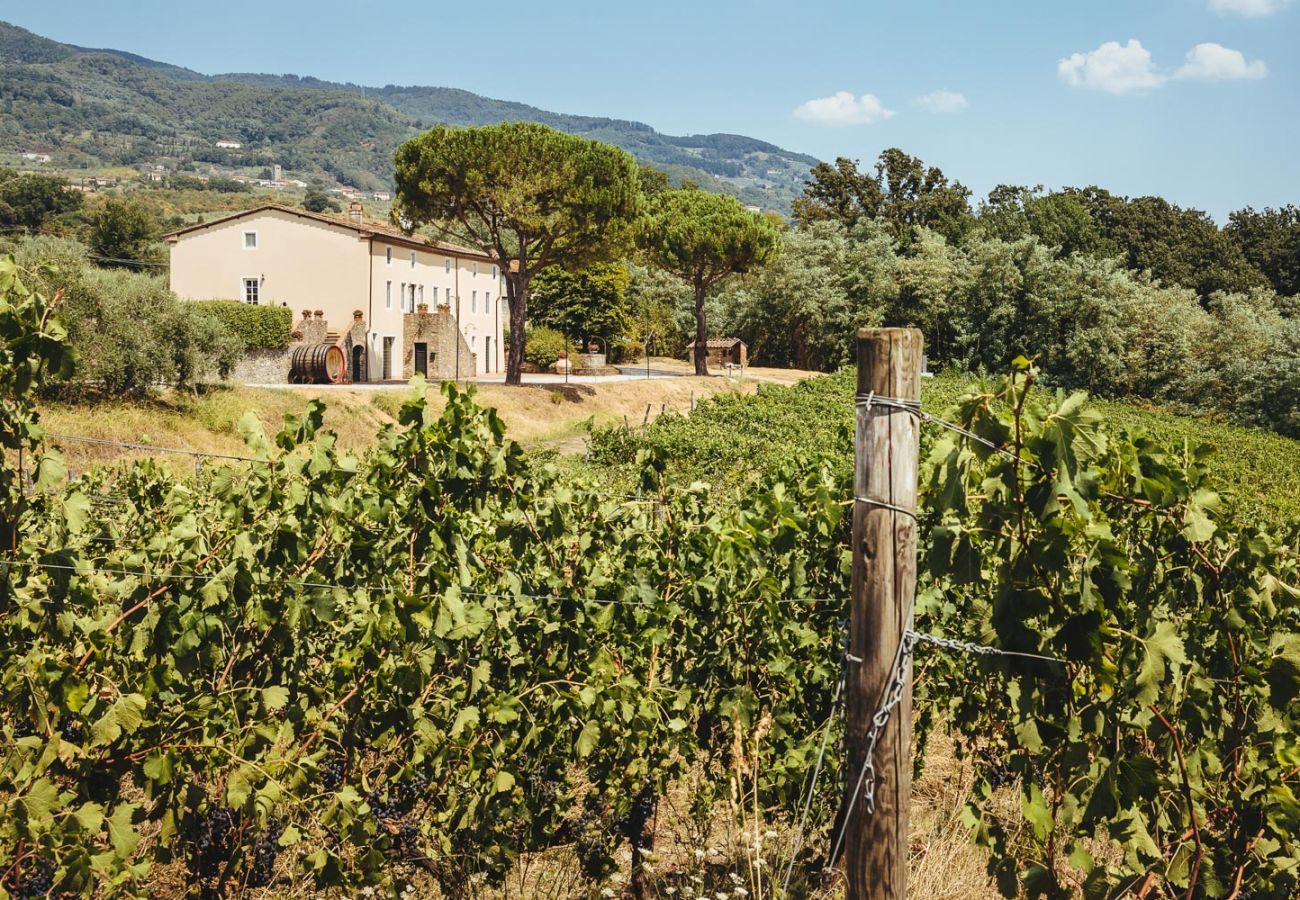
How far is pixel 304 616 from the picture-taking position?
4082 mm

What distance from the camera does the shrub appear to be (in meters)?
50.9

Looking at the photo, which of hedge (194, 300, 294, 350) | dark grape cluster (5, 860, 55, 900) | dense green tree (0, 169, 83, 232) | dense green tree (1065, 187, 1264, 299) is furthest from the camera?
dense green tree (0, 169, 83, 232)

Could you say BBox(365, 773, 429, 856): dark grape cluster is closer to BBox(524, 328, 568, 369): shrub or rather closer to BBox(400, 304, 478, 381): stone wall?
BBox(400, 304, 478, 381): stone wall

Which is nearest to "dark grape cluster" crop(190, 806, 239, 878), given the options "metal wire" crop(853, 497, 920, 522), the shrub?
"metal wire" crop(853, 497, 920, 522)

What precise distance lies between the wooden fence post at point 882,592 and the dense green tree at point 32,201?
87.4m

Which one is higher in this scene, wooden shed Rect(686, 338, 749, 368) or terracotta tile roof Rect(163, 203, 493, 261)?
terracotta tile roof Rect(163, 203, 493, 261)

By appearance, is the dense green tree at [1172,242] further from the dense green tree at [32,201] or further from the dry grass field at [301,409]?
the dense green tree at [32,201]

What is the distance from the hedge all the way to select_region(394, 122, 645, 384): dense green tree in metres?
5.91

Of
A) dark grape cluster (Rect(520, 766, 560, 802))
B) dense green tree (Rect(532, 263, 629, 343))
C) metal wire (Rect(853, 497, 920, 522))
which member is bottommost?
dark grape cluster (Rect(520, 766, 560, 802))

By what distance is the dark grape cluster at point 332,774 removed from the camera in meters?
4.20

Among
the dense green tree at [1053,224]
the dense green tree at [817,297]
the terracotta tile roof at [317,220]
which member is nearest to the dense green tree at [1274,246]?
the dense green tree at [1053,224]

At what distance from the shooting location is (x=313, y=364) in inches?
1419

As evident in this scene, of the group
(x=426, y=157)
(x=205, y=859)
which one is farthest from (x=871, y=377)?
(x=426, y=157)

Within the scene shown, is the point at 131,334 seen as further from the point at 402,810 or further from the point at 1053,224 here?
the point at 1053,224
